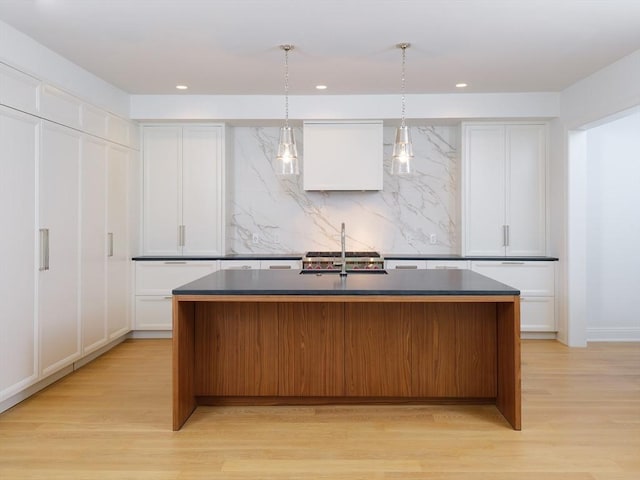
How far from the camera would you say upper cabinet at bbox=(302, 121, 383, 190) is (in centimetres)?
527

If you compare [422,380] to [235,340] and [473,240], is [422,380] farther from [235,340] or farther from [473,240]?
[473,240]

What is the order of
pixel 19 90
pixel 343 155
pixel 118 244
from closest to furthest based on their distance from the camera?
pixel 19 90
pixel 118 244
pixel 343 155

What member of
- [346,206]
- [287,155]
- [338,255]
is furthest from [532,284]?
[287,155]

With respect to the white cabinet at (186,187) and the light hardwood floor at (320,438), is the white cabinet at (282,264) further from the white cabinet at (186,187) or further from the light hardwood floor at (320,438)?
the light hardwood floor at (320,438)

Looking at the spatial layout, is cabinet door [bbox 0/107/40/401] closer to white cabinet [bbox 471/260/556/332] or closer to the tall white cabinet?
the tall white cabinet

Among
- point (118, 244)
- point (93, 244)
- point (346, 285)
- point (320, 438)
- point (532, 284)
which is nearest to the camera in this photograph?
point (320, 438)

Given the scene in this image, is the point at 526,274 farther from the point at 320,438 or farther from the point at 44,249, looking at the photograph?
the point at 44,249

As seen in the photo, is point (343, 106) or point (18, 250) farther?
point (343, 106)

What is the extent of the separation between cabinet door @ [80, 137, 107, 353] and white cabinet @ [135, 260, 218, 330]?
0.61 m

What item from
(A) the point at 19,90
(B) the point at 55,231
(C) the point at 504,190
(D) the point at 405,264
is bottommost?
(D) the point at 405,264

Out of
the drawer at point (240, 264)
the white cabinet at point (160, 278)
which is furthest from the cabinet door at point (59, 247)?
the drawer at point (240, 264)

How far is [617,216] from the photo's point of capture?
520cm

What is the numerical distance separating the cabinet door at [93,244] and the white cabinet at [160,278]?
61 cm

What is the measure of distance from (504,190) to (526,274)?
3.01ft
